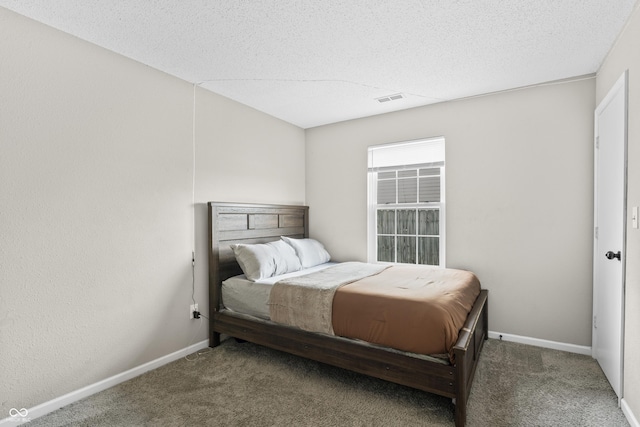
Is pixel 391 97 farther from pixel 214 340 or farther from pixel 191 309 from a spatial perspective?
pixel 214 340

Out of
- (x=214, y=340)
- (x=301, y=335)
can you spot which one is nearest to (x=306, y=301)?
(x=301, y=335)

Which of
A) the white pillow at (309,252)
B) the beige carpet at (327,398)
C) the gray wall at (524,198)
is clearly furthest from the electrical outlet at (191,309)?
the gray wall at (524,198)

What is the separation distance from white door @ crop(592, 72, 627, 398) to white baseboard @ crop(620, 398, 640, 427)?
0.23 feet

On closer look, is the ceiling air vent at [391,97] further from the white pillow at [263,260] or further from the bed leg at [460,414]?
the bed leg at [460,414]

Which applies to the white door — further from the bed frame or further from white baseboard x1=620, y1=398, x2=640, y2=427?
the bed frame

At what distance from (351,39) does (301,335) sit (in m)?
2.21

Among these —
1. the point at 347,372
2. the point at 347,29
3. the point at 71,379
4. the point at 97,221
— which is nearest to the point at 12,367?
the point at 71,379

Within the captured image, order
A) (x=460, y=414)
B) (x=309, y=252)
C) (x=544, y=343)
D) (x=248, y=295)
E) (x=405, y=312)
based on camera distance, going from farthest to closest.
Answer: (x=309, y=252) < (x=544, y=343) < (x=248, y=295) < (x=405, y=312) < (x=460, y=414)

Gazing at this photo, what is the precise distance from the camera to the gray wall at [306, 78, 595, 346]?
9.41 feet

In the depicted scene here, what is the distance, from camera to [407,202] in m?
3.81

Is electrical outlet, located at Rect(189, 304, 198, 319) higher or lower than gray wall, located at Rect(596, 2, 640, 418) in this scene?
lower

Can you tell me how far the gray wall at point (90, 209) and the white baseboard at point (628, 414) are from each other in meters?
3.13

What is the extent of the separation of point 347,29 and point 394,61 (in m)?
0.60

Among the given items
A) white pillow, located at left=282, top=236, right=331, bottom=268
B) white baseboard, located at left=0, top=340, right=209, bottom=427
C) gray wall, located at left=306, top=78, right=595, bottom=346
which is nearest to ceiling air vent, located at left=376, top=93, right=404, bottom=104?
gray wall, located at left=306, top=78, right=595, bottom=346
